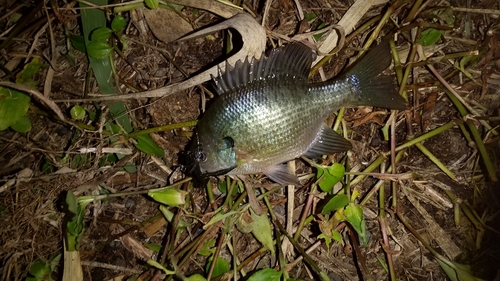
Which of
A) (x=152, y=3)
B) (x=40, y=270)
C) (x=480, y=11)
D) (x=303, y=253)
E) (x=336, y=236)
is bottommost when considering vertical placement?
(x=40, y=270)

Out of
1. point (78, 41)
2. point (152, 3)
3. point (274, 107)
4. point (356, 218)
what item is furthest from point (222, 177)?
point (78, 41)

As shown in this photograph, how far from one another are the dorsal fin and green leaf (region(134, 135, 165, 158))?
0.54 m

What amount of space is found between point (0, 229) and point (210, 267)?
54.6 inches

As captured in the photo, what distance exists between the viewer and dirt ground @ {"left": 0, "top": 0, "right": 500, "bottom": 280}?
222cm

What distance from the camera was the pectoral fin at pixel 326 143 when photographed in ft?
6.91

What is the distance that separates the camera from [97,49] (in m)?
2.26

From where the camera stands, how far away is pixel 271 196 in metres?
2.33

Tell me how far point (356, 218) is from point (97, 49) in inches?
68.7

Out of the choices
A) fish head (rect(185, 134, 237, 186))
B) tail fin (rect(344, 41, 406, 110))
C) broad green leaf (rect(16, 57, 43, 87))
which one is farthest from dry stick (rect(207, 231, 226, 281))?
broad green leaf (rect(16, 57, 43, 87))

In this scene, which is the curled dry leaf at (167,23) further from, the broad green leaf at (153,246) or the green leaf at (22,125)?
the broad green leaf at (153,246)

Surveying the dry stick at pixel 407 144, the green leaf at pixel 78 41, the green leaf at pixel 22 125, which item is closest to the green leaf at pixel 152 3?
the green leaf at pixel 78 41

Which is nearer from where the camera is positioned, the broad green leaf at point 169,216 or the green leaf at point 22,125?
the broad green leaf at point 169,216

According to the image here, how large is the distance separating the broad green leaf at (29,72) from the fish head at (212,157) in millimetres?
1203

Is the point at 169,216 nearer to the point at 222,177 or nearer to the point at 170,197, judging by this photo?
the point at 170,197
